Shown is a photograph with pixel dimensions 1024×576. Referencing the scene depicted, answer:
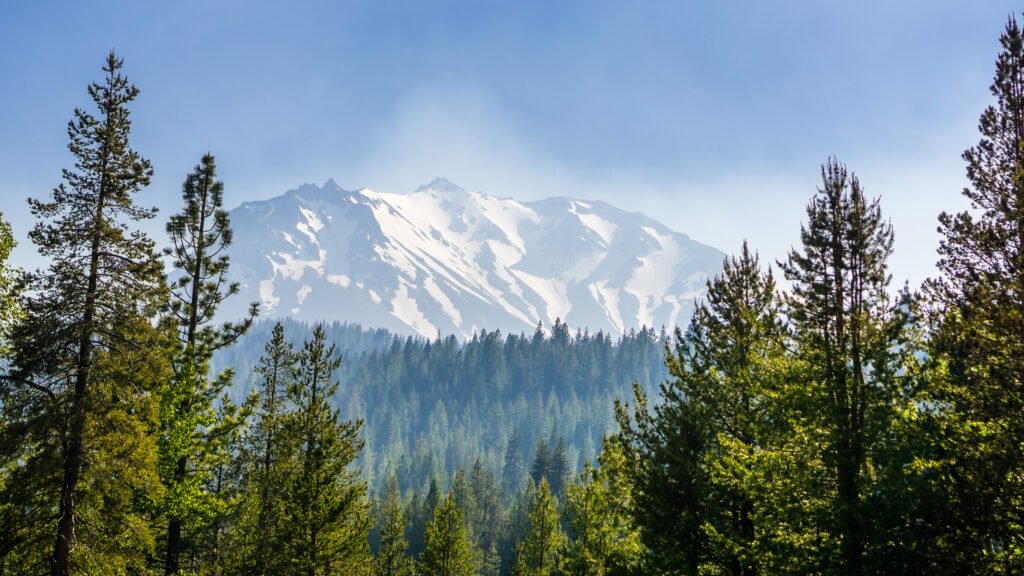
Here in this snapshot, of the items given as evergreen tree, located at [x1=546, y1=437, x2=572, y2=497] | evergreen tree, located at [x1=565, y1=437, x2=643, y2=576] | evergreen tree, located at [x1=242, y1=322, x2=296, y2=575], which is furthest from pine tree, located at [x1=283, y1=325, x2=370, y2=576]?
evergreen tree, located at [x1=546, y1=437, x2=572, y2=497]

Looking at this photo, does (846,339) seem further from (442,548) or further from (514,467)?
(514,467)

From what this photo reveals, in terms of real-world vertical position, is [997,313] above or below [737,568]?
above

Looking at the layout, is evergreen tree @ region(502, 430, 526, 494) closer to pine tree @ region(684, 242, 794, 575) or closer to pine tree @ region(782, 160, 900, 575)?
pine tree @ region(684, 242, 794, 575)

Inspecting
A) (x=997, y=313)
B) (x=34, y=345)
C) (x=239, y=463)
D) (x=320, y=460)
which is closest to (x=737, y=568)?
(x=997, y=313)

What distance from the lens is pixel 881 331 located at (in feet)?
43.9

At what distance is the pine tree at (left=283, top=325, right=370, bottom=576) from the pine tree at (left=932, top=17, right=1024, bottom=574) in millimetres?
17399

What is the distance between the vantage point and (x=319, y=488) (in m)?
21.2

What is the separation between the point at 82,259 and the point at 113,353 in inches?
93.4

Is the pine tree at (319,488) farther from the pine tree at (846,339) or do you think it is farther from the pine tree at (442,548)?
the pine tree at (846,339)

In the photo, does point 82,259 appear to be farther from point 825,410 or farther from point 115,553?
point 825,410

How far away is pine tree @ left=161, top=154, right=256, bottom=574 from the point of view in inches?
679

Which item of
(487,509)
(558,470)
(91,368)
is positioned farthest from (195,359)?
(558,470)

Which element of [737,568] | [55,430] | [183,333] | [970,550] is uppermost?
[183,333]

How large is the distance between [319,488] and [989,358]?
1928 cm
